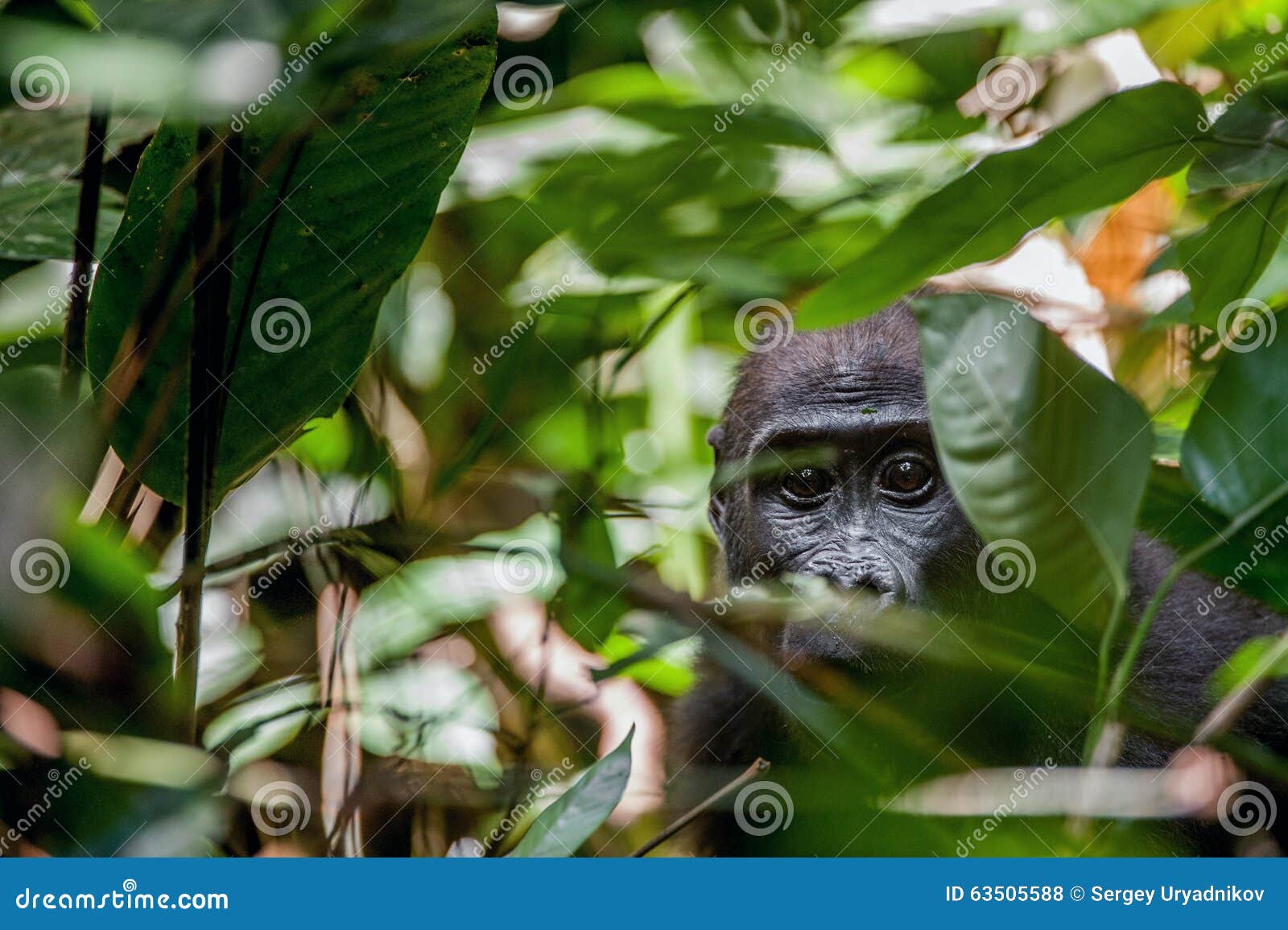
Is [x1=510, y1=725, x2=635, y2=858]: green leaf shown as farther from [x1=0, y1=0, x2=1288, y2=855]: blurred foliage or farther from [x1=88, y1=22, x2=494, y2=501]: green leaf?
[x1=88, y1=22, x2=494, y2=501]: green leaf

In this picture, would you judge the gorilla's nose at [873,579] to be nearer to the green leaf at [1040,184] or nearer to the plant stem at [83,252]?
the green leaf at [1040,184]

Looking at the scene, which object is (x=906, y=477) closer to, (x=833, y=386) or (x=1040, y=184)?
(x=833, y=386)

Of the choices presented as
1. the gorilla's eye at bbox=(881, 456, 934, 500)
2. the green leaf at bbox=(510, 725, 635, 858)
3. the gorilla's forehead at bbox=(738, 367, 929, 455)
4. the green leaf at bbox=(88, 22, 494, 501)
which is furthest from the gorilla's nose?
the green leaf at bbox=(88, 22, 494, 501)

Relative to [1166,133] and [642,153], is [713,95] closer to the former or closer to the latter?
[642,153]

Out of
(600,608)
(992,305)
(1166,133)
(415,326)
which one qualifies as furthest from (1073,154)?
(415,326)

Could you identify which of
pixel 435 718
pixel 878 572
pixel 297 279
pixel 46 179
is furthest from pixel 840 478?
pixel 46 179

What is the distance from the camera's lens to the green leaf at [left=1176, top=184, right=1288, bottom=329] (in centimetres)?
102

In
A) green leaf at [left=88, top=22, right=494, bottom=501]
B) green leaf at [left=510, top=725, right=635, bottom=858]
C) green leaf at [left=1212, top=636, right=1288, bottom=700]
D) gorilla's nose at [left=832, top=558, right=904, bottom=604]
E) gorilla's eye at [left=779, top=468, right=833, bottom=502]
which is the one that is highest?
gorilla's eye at [left=779, top=468, right=833, bottom=502]

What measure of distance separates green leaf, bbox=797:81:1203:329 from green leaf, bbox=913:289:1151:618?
0.34ft

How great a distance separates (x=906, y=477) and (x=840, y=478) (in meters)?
0.11

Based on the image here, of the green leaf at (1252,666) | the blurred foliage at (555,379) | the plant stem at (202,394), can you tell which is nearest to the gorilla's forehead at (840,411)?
the blurred foliage at (555,379)

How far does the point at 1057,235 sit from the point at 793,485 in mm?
636

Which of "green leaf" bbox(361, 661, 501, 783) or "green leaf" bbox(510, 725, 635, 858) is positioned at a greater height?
"green leaf" bbox(361, 661, 501, 783)

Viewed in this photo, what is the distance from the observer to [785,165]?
66.1 inches
